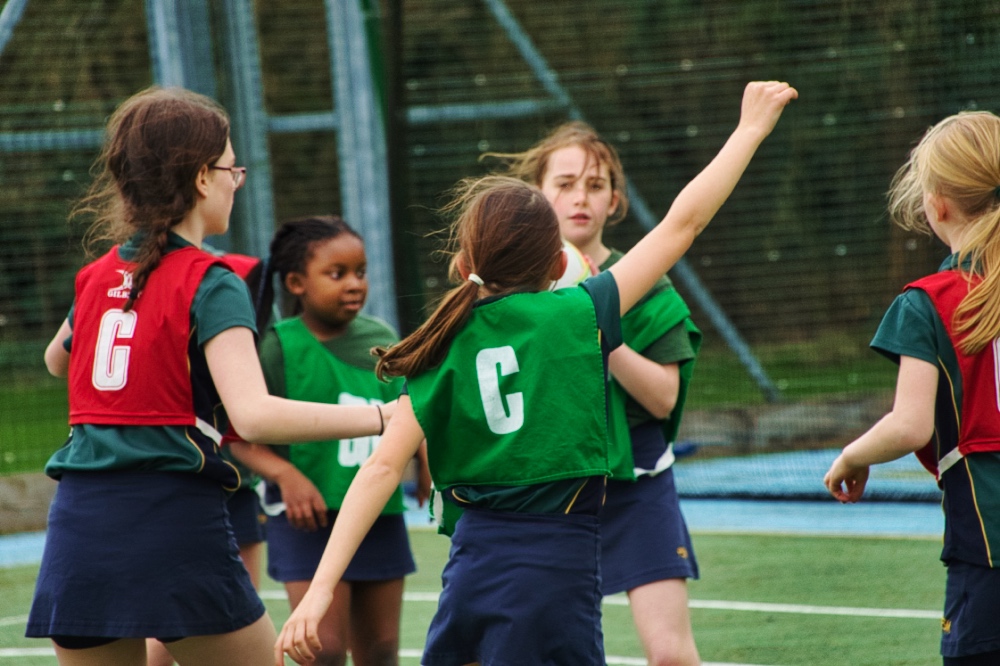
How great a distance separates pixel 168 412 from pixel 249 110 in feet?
18.8

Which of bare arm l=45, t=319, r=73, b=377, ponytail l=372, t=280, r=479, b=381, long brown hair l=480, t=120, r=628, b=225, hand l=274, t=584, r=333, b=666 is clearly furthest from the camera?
long brown hair l=480, t=120, r=628, b=225

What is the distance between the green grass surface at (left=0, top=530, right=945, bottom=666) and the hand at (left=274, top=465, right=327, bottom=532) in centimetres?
153

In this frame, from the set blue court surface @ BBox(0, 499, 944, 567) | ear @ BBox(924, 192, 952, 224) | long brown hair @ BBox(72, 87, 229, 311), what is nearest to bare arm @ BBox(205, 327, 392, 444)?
long brown hair @ BBox(72, 87, 229, 311)

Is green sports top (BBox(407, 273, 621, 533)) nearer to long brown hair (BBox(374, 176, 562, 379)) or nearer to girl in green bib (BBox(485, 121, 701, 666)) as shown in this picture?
long brown hair (BBox(374, 176, 562, 379))

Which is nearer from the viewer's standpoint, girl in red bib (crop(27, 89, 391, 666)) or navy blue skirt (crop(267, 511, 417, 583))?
girl in red bib (crop(27, 89, 391, 666))

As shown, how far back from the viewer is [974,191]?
301cm

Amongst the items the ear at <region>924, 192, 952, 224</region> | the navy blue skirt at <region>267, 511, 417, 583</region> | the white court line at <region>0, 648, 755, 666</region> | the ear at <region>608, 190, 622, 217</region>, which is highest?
the ear at <region>608, 190, 622, 217</region>

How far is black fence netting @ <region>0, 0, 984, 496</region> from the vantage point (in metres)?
9.59

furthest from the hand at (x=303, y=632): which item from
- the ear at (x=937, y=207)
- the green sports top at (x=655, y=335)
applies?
the ear at (x=937, y=207)

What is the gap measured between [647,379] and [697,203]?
90 cm

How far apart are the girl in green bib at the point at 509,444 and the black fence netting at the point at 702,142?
6.36 m

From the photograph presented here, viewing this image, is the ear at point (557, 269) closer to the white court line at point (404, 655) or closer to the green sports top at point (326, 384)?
the green sports top at point (326, 384)

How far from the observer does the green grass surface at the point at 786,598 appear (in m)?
5.11

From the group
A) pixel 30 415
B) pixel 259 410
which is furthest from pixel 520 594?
pixel 30 415
